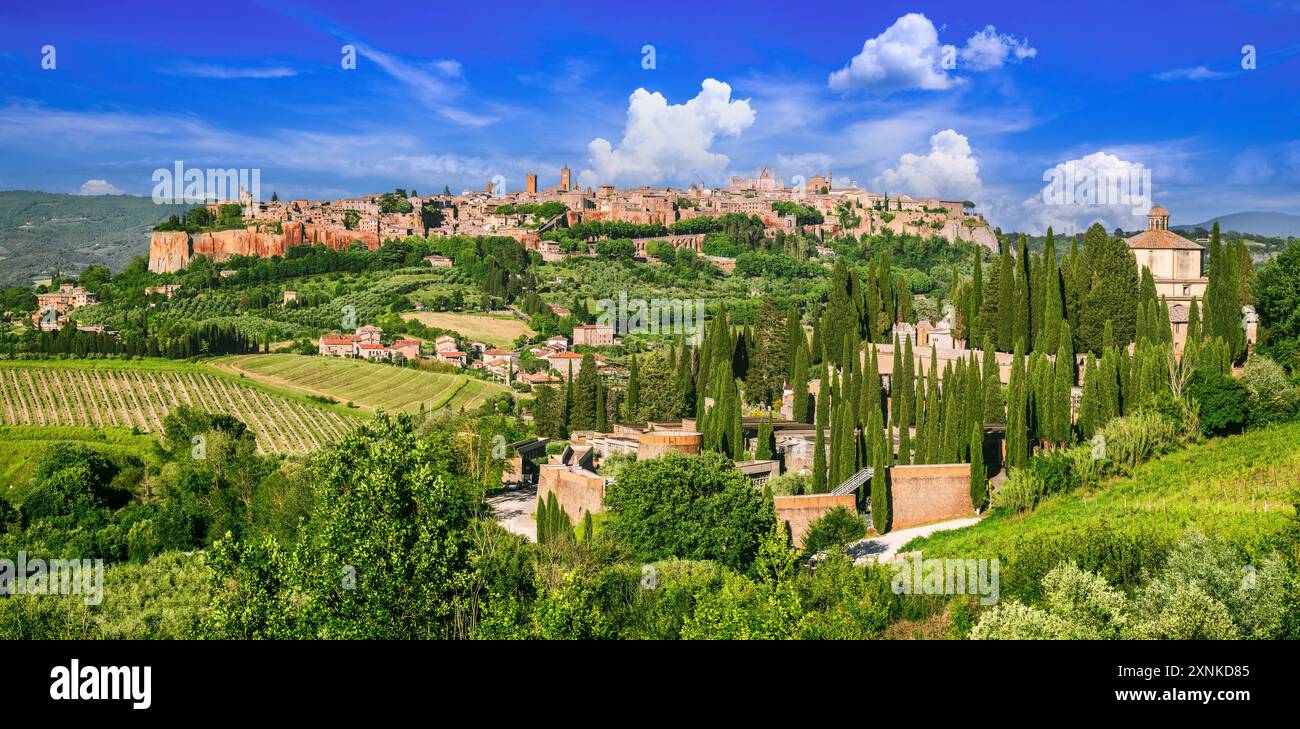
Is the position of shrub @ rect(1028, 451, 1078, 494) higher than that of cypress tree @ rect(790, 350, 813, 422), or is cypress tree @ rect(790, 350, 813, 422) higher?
cypress tree @ rect(790, 350, 813, 422)

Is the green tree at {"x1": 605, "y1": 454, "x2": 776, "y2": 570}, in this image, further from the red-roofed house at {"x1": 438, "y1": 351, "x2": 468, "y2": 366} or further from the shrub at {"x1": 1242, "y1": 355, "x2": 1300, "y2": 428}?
the red-roofed house at {"x1": 438, "y1": 351, "x2": 468, "y2": 366}

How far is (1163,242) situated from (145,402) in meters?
39.3

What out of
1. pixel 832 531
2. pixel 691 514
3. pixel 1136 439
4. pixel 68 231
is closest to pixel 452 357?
pixel 691 514

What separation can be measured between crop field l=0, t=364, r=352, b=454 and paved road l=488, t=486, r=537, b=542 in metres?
11.3

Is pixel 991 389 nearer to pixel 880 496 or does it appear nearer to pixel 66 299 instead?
pixel 880 496

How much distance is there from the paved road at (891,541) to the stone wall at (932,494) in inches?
10.2

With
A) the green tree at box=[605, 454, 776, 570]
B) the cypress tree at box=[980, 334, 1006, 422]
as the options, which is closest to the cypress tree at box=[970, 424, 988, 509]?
the cypress tree at box=[980, 334, 1006, 422]

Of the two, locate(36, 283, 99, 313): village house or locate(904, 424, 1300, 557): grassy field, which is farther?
A: locate(36, 283, 99, 313): village house

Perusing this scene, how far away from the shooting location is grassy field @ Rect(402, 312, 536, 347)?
57.8 metres

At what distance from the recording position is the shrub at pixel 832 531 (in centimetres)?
1956

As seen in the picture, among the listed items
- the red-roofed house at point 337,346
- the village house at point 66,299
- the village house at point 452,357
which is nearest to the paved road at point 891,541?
the village house at point 452,357
